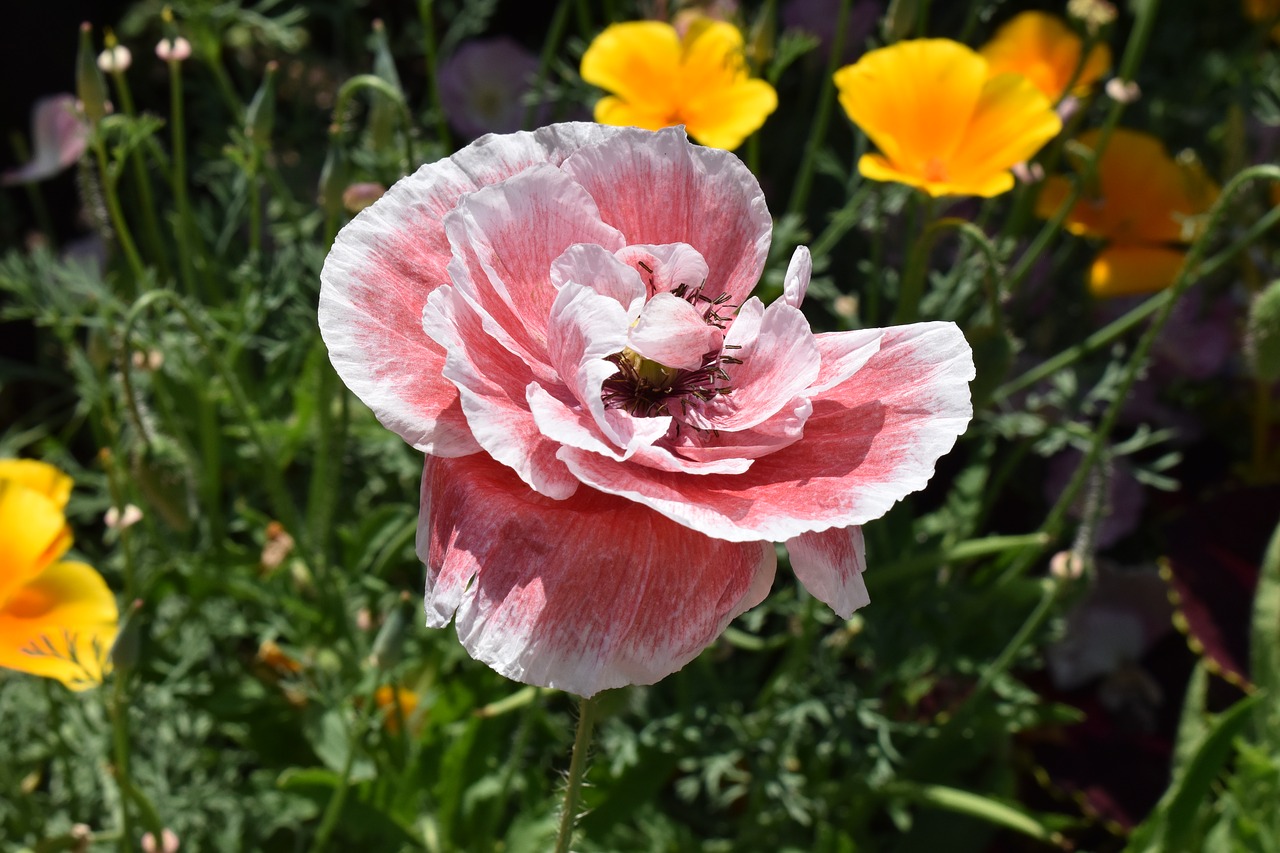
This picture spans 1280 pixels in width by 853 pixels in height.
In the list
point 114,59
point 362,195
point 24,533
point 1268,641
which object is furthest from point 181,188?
point 1268,641

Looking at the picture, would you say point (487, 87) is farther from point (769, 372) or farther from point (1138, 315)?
point (769, 372)

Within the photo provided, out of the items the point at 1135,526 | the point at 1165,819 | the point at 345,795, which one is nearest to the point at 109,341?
the point at 345,795

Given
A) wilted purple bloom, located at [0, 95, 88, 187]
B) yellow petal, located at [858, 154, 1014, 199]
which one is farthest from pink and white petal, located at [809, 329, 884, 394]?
wilted purple bloom, located at [0, 95, 88, 187]

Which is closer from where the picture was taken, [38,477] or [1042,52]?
[38,477]

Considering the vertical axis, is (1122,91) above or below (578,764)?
above

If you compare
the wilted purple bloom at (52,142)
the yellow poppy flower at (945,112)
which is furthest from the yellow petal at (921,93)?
the wilted purple bloom at (52,142)

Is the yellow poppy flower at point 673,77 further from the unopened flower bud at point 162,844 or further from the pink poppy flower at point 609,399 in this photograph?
the unopened flower bud at point 162,844
